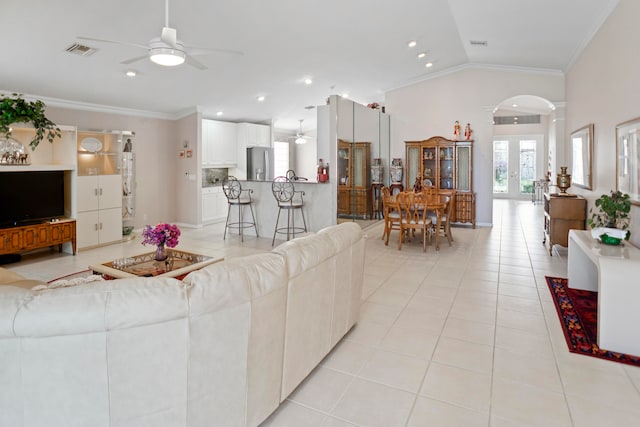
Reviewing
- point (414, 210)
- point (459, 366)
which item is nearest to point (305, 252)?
point (459, 366)

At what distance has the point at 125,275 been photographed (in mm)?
3174

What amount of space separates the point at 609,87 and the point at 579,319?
2832 mm

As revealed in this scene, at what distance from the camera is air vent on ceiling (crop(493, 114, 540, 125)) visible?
43.2 ft

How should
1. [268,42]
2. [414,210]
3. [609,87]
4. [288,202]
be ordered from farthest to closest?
[288,202], [414,210], [268,42], [609,87]

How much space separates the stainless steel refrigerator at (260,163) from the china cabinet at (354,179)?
2.90 m

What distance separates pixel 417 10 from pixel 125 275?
480 cm

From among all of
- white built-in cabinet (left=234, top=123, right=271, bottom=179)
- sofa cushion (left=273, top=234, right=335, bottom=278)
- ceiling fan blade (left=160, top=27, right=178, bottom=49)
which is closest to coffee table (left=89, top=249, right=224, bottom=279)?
sofa cushion (left=273, top=234, right=335, bottom=278)

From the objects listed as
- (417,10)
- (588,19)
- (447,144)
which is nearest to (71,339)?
(417,10)

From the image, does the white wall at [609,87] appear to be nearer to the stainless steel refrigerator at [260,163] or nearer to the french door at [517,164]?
the stainless steel refrigerator at [260,163]

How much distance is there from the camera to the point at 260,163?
1013 centimetres

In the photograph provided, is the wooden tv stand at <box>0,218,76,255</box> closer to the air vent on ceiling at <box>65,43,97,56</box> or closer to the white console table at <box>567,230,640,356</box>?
the air vent on ceiling at <box>65,43,97,56</box>

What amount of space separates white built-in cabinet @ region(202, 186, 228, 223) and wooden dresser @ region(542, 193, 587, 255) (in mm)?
6875

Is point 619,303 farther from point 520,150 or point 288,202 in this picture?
point 520,150

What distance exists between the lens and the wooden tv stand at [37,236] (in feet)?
16.8
